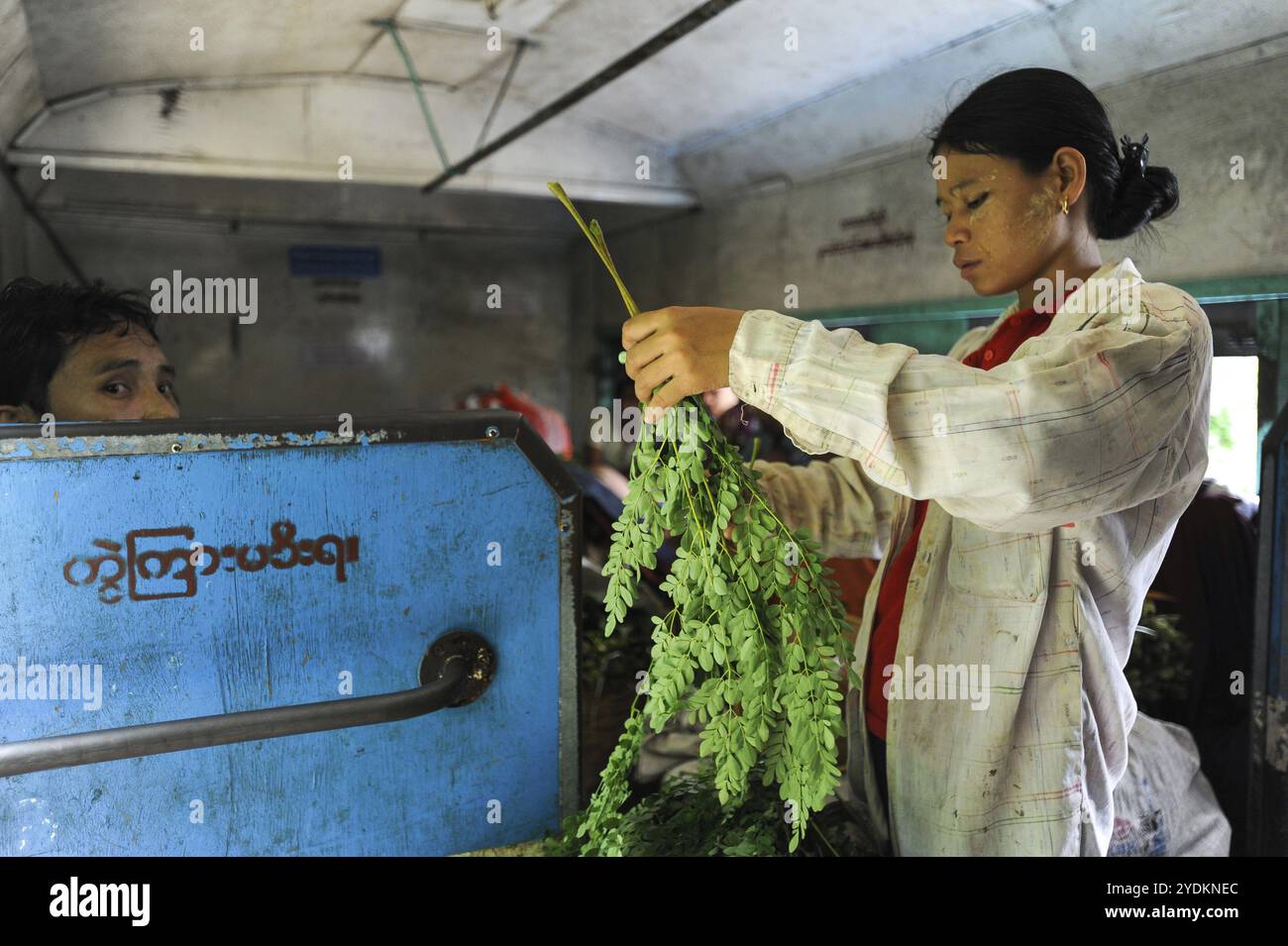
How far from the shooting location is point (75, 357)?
1.78 m

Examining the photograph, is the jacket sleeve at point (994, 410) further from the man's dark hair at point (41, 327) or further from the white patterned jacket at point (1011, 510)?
the man's dark hair at point (41, 327)

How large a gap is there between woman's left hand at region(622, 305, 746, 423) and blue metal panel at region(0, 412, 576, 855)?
0.28 meters

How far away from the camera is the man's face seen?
5.76 ft

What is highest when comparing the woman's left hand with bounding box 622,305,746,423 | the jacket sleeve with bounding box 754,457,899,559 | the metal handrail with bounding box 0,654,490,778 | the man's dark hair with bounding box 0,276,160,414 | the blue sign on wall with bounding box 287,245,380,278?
the blue sign on wall with bounding box 287,245,380,278

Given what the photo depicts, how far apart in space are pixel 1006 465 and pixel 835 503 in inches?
29.3

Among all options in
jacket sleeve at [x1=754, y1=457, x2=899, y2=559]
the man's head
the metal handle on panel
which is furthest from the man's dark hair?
jacket sleeve at [x1=754, y1=457, x2=899, y2=559]

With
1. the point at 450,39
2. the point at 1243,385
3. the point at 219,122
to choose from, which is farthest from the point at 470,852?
the point at 219,122

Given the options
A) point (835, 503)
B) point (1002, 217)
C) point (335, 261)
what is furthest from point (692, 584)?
point (335, 261)

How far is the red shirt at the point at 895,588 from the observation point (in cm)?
163

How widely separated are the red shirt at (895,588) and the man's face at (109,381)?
1.43 metres

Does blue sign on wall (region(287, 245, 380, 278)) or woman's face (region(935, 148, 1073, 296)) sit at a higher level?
blue sign on wall (region(287, 245, 380, 278))

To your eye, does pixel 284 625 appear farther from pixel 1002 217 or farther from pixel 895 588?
pixel 1002 217

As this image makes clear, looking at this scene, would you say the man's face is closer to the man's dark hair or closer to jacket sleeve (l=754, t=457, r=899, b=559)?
the man's dark hair

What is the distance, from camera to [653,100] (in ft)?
21.5
